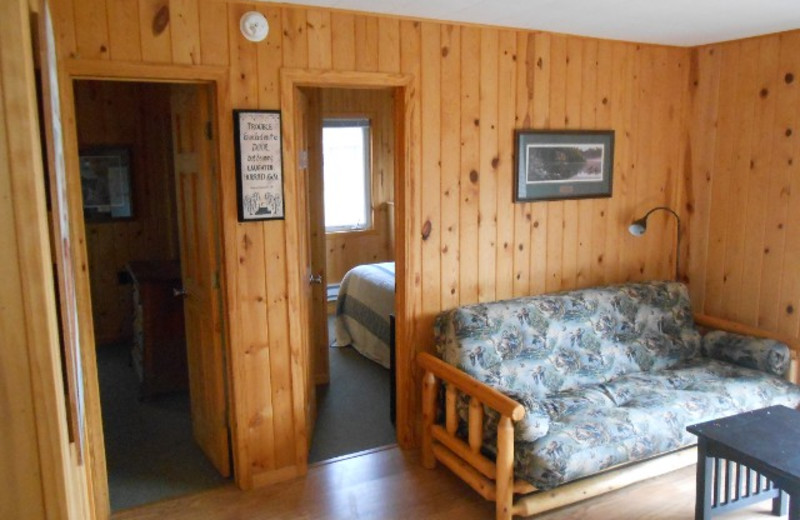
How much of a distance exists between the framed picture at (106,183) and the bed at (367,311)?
2124 mm

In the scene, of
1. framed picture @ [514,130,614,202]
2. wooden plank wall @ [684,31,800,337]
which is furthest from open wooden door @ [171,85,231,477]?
wooden plank wall @ [684,31,800,337]

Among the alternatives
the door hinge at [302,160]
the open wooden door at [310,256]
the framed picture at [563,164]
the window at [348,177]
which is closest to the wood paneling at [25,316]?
the open wooden door at [310,256]

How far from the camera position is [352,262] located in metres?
7.09

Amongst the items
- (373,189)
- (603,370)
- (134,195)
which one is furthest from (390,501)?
(373,189)

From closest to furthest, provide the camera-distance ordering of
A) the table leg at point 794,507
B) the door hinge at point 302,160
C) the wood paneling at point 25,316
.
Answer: the wood paneling at point 25,316 → the table leg at point 794,507 → the door hinge at point 302,160

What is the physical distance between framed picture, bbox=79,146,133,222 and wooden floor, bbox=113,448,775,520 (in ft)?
11.0

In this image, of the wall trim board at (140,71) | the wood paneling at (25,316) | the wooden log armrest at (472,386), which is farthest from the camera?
the wooden log armrest at (472,386)

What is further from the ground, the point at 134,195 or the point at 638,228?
the point at 134,195

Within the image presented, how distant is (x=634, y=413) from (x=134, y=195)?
4.61 m

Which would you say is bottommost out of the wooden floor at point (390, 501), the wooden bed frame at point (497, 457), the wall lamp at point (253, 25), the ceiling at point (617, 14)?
the wooden floor at point (390, 501)

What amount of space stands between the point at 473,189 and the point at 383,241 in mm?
3713

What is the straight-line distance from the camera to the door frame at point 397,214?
122 inches

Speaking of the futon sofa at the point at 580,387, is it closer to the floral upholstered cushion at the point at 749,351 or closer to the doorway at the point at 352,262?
the floral upholstered cushion at the point at 749,351

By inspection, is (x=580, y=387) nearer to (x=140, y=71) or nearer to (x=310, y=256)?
(x=310, y=256)
